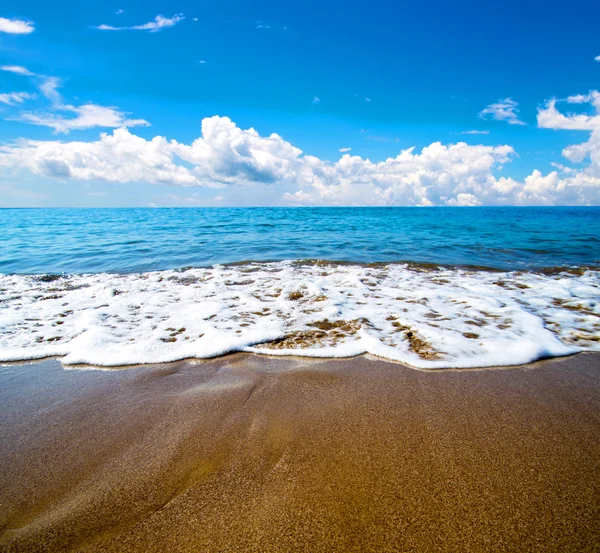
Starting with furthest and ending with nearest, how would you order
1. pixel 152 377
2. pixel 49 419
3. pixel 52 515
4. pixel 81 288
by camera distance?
pixel 81 288 → pixel 152 377 → pixel 49 419 → pixel 52 515

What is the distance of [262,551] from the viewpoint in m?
1.57

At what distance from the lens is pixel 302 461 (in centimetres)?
213

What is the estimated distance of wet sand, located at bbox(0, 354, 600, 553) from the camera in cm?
166

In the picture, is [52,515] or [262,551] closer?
[262,551]

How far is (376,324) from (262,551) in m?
3.58

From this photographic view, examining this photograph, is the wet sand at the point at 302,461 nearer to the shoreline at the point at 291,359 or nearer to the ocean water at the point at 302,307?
the shoreline at the point at 291,359

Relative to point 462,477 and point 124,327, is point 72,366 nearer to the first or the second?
point 124,327

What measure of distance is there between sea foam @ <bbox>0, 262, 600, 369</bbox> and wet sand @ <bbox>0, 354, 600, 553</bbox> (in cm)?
55

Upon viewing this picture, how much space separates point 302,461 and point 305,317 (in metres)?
3.14

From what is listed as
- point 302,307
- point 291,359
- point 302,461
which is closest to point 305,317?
point 302,307

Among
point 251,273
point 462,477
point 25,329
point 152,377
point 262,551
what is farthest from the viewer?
point 251,273

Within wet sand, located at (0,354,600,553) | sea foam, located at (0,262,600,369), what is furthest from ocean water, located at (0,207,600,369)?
wet sand, located at (0,354,600,553)

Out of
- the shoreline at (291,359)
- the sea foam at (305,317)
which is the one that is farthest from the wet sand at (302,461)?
the sea foam at (305,317)

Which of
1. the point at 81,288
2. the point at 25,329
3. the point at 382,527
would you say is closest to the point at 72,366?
the point at 25,329
